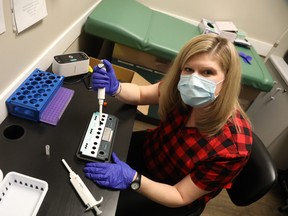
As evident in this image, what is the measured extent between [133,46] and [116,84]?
25.9 inches

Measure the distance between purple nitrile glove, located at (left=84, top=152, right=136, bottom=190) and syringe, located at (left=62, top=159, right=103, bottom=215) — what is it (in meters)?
0.04

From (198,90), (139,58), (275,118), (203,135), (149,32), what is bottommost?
(275,118)

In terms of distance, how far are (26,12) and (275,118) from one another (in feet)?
6.01

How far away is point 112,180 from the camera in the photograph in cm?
73

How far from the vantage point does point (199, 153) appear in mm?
881

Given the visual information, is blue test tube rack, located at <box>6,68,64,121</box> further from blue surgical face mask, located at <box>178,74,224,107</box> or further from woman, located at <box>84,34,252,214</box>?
blue surgical face mask, located at <box>178,74,224,107</box>

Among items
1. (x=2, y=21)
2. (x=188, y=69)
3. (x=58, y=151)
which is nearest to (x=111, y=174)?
(x=58, y=151)

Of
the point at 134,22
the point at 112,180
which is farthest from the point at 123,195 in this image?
the point at 134,22

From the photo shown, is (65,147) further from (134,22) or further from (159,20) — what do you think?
(159,20)

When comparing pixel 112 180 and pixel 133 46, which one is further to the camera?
pixel 133 46

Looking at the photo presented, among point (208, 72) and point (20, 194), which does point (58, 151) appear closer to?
point (20, 194)

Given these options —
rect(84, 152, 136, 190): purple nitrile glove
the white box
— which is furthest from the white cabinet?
rect(84, 152, 136, 190): purple nitrile glove

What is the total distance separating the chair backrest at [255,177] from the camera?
33.8 inches

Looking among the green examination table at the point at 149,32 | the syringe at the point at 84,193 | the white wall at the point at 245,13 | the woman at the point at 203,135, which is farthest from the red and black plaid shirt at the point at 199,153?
the white wall at the point at 245,13
